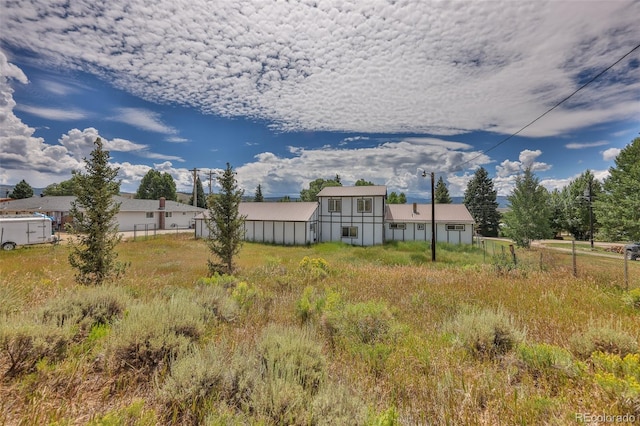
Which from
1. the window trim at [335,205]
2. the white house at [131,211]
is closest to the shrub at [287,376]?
the window trim at [335,205]

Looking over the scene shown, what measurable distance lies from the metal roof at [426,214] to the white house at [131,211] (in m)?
29.8

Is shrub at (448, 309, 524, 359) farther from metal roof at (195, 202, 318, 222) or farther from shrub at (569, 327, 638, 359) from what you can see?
metal roof at (195, 202, 318, 222)

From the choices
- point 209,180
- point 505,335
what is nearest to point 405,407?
point 505,335

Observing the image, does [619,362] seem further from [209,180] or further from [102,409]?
[209,180]

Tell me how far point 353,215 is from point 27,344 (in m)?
25.8

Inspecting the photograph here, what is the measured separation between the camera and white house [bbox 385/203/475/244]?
28.5 m

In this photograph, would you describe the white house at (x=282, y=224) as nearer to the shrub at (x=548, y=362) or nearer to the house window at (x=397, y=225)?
the house window at (x=397, y=225)

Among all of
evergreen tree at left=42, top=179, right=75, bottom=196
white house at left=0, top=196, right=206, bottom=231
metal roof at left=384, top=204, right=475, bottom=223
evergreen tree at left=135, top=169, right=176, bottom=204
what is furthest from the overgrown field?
evergreen tree at left=42, top=179, right=75, bottom=196

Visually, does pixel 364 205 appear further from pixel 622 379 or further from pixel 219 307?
pixel 622 379

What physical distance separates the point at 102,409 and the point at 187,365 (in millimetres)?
826

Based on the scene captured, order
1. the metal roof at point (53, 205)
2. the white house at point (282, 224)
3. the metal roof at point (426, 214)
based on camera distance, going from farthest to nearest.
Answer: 1. the metal roof at point (53, 205)
2. the metal roof at point (426, 214)
3. the white house at point (282, 224)

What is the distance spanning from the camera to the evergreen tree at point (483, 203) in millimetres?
50875

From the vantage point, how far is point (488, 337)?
13.0ft

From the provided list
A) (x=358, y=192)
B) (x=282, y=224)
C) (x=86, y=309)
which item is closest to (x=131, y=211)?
(x=282, y=224)
